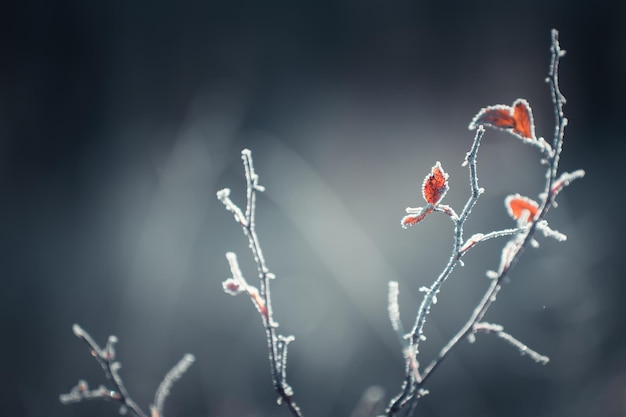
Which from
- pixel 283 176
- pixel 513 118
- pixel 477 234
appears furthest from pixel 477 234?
pixel 283 176

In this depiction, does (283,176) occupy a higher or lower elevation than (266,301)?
higher

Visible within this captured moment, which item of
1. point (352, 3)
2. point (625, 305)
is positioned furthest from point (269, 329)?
point (352, 3)

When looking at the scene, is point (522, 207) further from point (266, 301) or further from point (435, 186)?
point (266, 301)

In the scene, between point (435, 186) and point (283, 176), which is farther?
point (283, 176)

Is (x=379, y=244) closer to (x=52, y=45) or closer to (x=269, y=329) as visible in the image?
(x=269, y=329)

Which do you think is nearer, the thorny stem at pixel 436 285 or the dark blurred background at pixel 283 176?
the thorny stem at pixel 436 285

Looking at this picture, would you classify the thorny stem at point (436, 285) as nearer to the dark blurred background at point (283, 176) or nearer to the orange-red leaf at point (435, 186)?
the orange-red leaf at point (435, 186)

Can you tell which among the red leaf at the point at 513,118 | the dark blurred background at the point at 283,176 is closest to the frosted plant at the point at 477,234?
the red leaf at the point at 513,118
